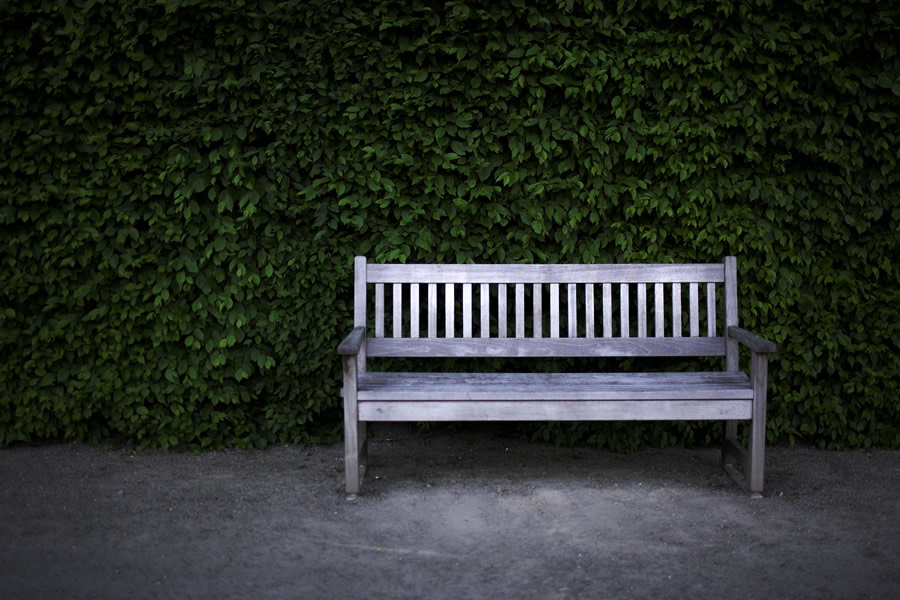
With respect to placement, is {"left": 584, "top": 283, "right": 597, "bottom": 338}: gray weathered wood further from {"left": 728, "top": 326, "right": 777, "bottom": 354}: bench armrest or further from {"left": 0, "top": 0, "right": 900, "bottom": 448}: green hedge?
{"left": 728, "top": 326, "right": 777, "bottom": 354}: bench armrest

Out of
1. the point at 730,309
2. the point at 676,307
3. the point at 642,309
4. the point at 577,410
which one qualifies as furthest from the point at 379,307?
the point at 730,309

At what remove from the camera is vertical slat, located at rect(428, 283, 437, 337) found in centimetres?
477

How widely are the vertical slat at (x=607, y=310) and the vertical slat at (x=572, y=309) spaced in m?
0.18

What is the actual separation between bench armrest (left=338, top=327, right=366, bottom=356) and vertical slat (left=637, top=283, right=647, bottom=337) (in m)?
1.63

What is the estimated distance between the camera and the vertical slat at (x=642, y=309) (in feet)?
15.7

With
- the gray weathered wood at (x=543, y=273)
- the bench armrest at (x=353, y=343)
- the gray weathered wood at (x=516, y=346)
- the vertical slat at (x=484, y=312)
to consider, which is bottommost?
the gray weathered wood at (x=516, y=346)

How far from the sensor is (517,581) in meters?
3.29

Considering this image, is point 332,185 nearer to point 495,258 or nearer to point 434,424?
point 495,258

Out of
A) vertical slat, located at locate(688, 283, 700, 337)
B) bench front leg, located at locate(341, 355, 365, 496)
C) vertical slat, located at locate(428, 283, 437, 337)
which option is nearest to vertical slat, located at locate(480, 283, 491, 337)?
vertical slat, located at locate(428, 283, 437, 337)

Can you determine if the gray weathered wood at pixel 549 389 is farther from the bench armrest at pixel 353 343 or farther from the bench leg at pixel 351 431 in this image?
the bench armrest at pixel 353 343

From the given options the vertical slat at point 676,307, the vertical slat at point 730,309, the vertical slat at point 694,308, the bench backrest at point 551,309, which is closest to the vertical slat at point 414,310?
the bench backrest at point 551,309

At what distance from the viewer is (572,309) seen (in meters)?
4.77

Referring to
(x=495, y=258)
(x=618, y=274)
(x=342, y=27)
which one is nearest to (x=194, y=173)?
(x=342, y=27)

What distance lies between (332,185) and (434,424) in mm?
1733
